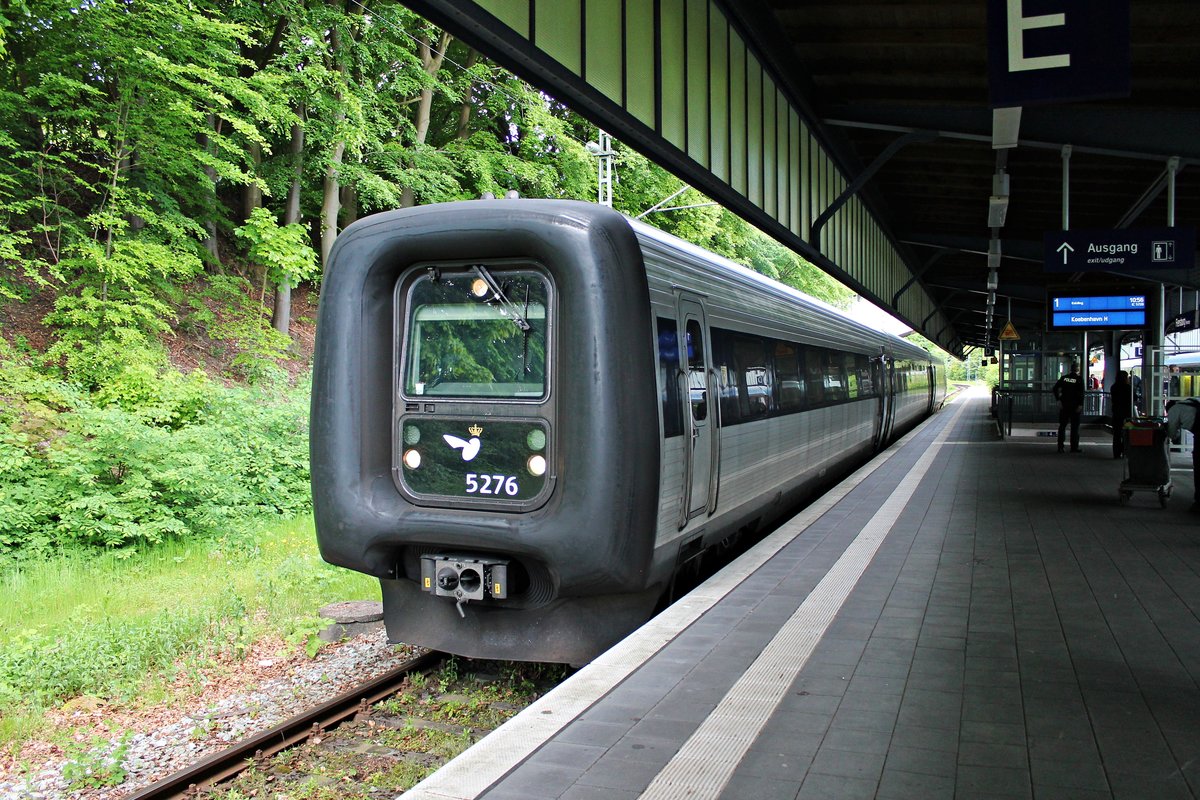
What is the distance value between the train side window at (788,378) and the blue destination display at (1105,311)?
29.6 feet

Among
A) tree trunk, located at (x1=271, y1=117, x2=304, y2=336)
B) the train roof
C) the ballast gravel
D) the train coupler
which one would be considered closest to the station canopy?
the train roof

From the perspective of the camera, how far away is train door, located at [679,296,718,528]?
6590 mm

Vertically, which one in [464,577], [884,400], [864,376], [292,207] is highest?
[292,207]

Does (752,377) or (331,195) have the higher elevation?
(331,195)

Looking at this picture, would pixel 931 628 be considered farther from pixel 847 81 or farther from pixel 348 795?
pixel 847 81

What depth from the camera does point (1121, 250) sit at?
13.0m

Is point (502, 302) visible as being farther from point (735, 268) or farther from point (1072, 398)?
point (1072, 398)

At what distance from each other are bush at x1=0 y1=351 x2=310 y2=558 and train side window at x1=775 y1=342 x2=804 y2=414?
776 cm

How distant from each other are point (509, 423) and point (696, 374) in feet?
5.63

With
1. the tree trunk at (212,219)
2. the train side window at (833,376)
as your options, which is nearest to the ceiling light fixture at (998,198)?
the train side window at (833,376)

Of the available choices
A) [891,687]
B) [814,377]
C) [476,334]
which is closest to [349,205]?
[814,377]

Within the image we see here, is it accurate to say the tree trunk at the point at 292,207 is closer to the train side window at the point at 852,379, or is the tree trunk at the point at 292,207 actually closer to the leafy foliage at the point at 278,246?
the leafy foliage at the point at 278,246

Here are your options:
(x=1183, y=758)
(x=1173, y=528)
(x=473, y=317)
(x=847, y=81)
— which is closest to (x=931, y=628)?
(x=1183, y=758)

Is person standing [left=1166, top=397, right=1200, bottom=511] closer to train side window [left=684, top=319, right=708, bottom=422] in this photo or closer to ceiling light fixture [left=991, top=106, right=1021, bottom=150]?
ceiling light fixture [left=991, top=106, right=1021, bottom=150]
